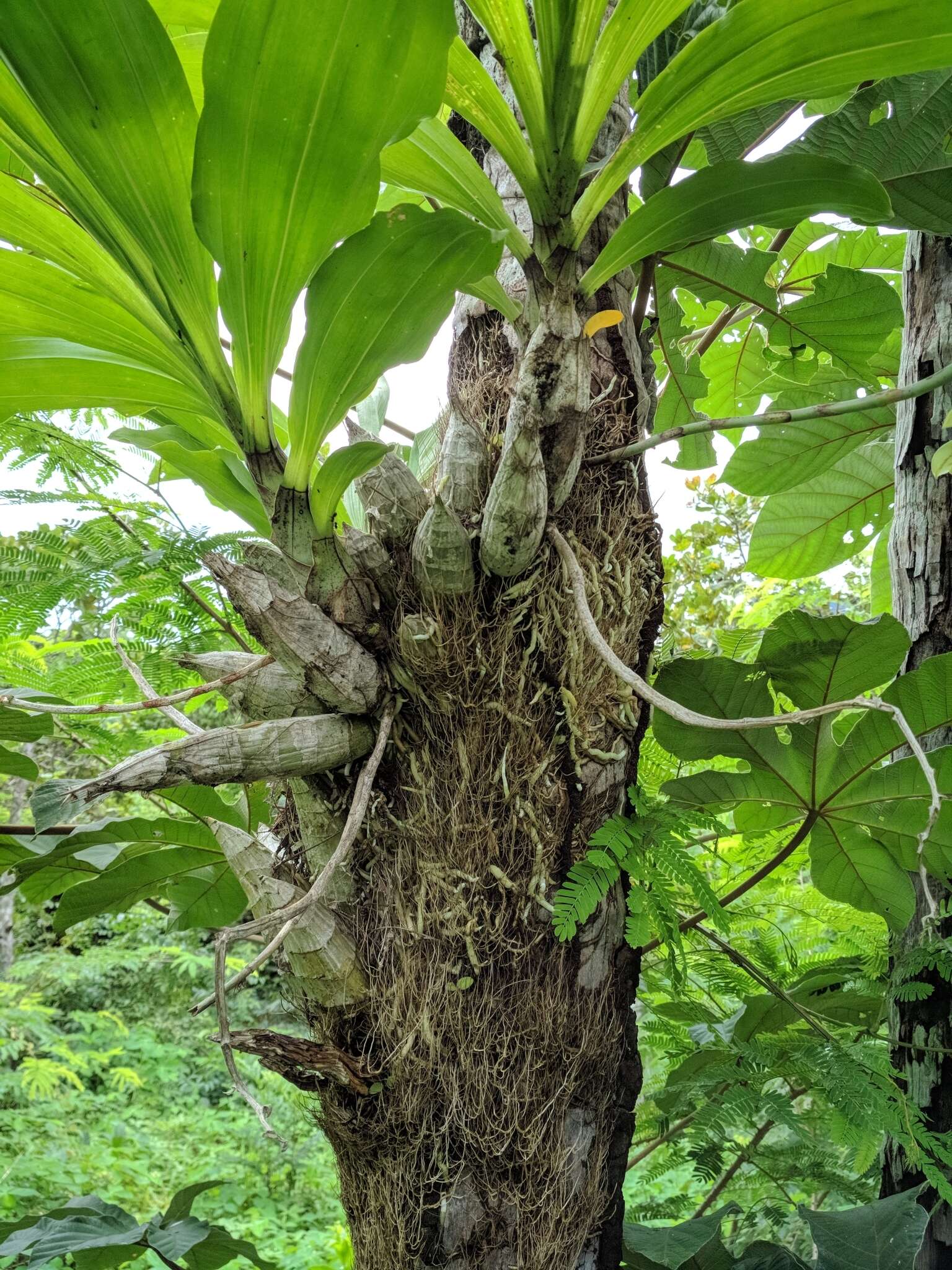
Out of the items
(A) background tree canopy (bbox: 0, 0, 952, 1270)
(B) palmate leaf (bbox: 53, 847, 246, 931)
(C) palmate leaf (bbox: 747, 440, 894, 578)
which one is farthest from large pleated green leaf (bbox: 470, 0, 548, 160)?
(C) palmate leaf (bbox: 747, 440, 894, 578)

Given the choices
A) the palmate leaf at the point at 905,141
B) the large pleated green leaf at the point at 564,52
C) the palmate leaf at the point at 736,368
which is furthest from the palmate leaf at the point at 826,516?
the large pleated green leaf at the point at 564,52

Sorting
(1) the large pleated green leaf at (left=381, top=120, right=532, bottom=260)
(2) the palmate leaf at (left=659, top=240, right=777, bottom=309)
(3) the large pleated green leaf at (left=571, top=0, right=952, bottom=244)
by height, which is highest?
(2) the palmate leaf at (left=659, top=240, right=777, bottom=309)

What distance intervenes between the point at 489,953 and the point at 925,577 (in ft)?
2.09

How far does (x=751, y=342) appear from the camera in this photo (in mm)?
1367

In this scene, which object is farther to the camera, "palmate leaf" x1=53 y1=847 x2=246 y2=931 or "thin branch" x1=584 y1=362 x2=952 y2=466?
"palmate leaf" x1=53 y1=847 x2=246 y2=931

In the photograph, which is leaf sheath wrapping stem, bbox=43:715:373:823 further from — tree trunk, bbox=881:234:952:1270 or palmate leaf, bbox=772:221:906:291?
palmate leaf, bbox=772:221:906:291

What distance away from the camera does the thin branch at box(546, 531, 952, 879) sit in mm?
528

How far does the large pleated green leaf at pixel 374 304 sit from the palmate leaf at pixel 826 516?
877mm

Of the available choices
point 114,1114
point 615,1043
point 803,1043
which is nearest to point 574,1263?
point 615,1043

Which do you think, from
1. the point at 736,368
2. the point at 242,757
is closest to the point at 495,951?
the point at 242,757

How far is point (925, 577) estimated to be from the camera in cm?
95

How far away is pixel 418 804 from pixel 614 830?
0.15 meters

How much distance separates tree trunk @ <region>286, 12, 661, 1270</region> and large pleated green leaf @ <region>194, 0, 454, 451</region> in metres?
0.22

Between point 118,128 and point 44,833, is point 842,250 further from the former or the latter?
point 44,833
